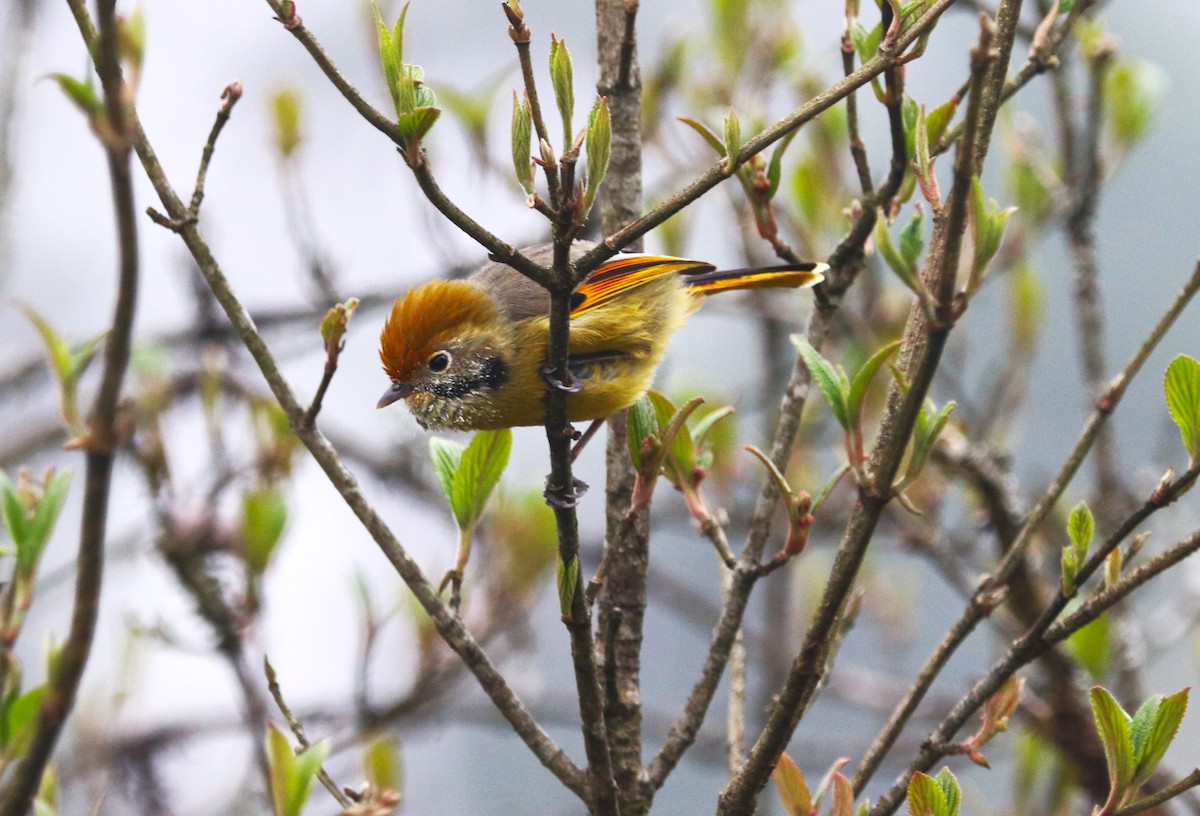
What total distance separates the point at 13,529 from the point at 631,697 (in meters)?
1.04

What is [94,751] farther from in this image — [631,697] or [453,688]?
[631,697]

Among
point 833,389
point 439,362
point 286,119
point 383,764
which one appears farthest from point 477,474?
point 286,119

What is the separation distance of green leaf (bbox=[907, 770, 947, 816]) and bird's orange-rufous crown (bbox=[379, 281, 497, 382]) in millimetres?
1683

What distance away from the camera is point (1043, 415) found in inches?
251

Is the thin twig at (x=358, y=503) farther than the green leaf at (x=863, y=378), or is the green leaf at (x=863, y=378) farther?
→ the thin twig at (x=358, y=503)

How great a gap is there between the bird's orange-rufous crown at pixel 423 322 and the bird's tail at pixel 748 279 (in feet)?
2.61

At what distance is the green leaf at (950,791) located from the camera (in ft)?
5.46

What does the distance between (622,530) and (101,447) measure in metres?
1.08

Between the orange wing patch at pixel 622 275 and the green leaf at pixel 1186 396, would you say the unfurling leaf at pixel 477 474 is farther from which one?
the orange wing patch at pixel 622 275

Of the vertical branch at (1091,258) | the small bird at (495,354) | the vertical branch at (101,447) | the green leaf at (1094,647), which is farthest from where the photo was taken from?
the vertical branch at (1091,258)

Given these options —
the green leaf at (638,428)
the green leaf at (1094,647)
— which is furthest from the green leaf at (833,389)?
the green leaf at (1094,647)

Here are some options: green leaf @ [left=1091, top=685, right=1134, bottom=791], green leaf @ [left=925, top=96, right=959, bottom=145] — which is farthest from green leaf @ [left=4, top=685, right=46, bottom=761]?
green leaf @ [left=925, top=96, right=959, bottom=145]

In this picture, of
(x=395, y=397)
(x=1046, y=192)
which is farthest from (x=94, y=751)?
(x=1046, y=192)

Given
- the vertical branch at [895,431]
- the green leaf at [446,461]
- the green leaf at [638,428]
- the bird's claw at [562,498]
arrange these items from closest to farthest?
the vertical branch at [895,431] → the bird's claw at [562,498] → the green leaf at [638,428] → the green leaf at [446,461]
